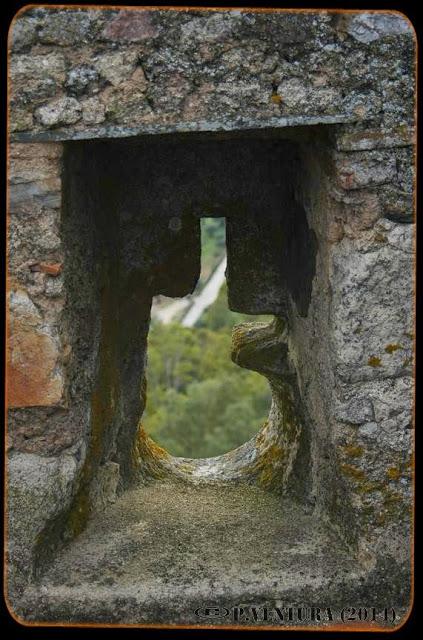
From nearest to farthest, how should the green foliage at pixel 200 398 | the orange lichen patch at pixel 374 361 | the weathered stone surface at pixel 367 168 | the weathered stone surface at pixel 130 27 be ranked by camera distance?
1. the weathered stone surface at pixel 130 27
2. the weathered stone surface at pixel 367 168
3. the orange lichen patch at pixel 374 361
4. the green foliage at pixel 200 398

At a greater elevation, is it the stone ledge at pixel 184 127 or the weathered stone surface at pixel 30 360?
the stone ledge at pixel 184 127

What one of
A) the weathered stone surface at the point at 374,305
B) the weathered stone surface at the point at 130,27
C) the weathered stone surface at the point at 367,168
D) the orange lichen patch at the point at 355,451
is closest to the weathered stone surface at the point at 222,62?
the weathered stone surface at the point at 130,27

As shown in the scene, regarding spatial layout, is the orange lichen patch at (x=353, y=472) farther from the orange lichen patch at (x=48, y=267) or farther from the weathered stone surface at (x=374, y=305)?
the orange lichen patch at (x=48, y=267)

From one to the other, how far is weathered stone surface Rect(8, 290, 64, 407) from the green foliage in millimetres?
9387

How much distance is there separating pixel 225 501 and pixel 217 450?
→ 34.1ft

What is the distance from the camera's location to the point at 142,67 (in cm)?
280

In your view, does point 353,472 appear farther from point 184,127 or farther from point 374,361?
point 184,127

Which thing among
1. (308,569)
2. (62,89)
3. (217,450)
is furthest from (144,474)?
(217,450)

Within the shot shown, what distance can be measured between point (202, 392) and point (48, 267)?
507 inches

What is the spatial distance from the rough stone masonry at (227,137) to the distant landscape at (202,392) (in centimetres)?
911

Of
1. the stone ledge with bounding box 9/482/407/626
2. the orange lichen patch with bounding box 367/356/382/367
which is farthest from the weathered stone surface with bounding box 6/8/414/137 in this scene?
the stone ledge with bounding box 9/482/407/626

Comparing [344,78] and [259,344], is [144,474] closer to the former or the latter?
[259,344]

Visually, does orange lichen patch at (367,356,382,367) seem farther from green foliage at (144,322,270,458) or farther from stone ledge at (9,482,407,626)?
green foliage at (144,322,270,458)

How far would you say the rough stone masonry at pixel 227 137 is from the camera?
2.79 m
